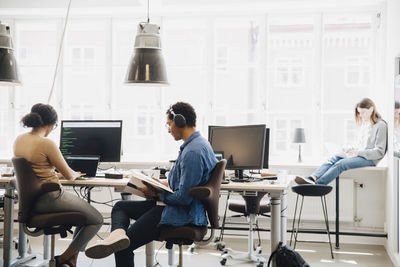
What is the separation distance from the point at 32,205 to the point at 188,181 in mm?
1199

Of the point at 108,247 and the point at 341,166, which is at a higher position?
the point at 341,166

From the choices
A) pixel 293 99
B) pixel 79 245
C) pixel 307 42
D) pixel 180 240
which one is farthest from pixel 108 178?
pixel 307 42

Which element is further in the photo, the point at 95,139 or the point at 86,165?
the point at 95,139

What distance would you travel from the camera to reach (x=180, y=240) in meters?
2.98

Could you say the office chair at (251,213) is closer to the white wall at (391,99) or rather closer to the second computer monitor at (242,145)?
the second computer monitor at (242,145)

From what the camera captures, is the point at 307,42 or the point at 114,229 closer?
the point at 114,229

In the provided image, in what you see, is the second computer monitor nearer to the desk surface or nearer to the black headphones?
the desk surface

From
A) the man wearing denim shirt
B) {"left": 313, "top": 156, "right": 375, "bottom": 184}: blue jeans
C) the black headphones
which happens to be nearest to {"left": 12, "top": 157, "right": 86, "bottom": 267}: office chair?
the man wearing denim shirt

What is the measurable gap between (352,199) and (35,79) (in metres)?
4.02

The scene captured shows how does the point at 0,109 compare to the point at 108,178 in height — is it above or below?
above

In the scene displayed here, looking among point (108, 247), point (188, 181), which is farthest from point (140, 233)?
point (188, 181)

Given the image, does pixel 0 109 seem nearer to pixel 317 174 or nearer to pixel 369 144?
pixel 317 174

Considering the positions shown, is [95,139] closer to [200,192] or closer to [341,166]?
[200,192]

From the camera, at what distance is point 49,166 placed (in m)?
3.39
